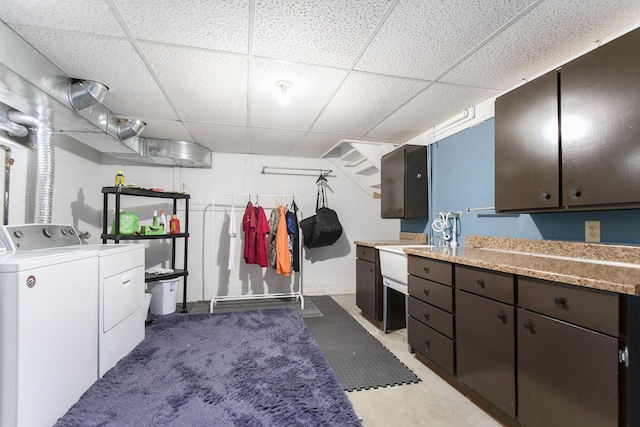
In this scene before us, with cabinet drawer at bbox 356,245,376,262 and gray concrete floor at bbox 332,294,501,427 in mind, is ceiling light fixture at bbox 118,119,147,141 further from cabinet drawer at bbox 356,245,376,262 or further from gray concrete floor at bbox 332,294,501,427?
gray concrete floor at bbox 332,294,501,427

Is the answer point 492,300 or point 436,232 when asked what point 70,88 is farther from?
point 436,232

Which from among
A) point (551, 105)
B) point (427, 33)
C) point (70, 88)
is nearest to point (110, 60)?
point (70, 88)

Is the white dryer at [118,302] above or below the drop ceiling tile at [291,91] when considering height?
below

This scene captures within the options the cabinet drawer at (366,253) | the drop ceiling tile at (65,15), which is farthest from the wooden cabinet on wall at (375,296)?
the drop ceiling tile at (65,15)

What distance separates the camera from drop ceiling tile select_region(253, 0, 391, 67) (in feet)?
4.03

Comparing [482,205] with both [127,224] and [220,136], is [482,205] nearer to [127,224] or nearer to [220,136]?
[220,136]

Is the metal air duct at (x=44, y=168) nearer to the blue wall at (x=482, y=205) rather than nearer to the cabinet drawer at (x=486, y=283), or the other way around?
the cabinet drawer at (x=486, y=283)

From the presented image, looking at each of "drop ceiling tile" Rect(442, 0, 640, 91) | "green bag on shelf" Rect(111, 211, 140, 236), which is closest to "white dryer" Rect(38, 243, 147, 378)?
"green bag on shelf" Rect(111, 211, 140, 236)

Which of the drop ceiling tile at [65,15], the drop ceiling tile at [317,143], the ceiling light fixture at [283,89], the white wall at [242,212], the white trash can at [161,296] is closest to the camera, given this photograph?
the drop ceiling tile at [65,15]

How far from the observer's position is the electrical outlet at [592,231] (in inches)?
58.6

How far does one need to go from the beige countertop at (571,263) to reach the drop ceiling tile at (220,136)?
218cm

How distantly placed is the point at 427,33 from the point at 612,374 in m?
1.63

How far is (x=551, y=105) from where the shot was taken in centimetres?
145

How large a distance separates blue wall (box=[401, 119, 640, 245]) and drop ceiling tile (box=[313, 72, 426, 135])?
0.72 m
